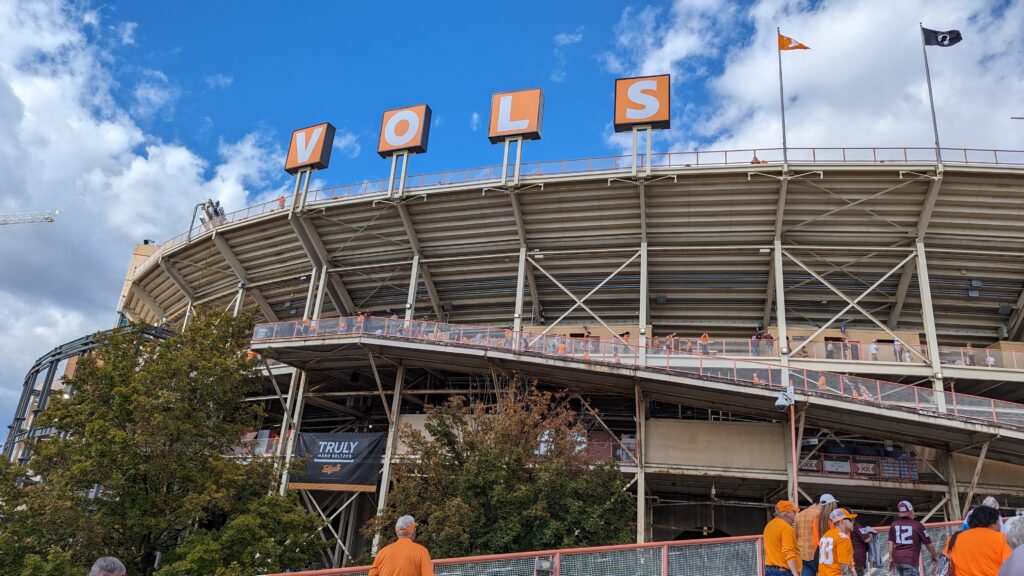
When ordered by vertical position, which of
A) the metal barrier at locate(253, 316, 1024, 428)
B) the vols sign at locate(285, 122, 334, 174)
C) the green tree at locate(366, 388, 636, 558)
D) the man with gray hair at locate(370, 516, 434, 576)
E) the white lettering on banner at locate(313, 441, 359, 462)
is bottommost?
the man with gray hair at locate(370, 516, 434, 576)

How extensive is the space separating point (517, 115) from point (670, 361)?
13.8 meters

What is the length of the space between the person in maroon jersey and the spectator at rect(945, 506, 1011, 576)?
4.46m

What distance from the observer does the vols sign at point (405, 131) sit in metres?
34.7

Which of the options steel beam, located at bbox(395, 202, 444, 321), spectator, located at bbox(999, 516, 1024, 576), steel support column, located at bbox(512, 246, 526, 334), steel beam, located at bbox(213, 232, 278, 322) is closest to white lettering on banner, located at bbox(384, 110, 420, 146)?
steel beam, located at bbox(395, 202, 444, 321)

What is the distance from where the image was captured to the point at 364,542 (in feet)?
113

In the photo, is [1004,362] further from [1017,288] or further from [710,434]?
[710,434]

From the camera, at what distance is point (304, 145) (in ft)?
123

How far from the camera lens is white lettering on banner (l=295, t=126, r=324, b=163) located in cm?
3705

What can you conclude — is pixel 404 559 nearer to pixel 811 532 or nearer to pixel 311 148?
pixel 811 532

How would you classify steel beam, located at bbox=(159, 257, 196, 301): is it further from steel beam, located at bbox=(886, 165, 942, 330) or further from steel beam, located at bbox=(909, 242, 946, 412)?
steel beam, located at bbox=(886, 165, 942, 330)

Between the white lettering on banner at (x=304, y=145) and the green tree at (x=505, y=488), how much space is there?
18504 millimetres

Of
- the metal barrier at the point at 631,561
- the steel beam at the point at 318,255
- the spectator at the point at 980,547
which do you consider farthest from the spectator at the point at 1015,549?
the steel beam at the point at 318,255

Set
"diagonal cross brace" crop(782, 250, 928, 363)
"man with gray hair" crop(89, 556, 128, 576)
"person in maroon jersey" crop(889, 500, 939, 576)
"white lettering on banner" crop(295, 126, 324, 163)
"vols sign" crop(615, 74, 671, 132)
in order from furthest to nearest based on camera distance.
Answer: "white lettering on banner" crop(295, 126, 324, 163) < "vols sign" crop(615, 74, 671, 132) < "diagonal cross brace" crop(782, 250, 928, 363) < "person in maroon jersey" crop(889, 500, 939, 576) < "man with gray hair" crop(89, 556, 128, 576)

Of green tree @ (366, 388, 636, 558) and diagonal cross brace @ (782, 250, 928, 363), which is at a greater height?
diagonal cross brace @ (782, 250, 928, 363)
